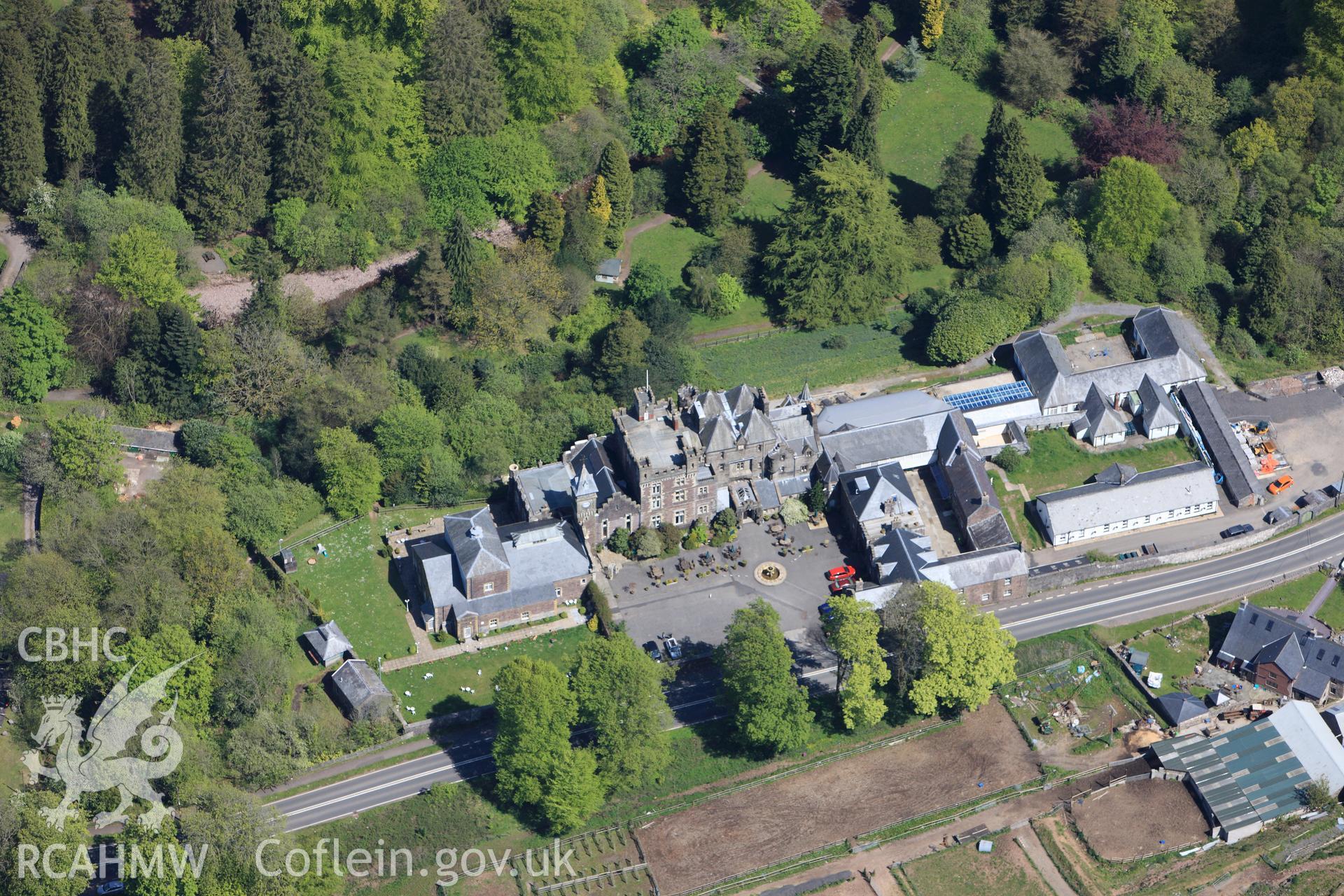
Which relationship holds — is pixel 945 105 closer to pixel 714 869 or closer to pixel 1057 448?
pixel 1057 448

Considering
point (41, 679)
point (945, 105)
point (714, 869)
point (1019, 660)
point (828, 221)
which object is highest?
point (945, 105)

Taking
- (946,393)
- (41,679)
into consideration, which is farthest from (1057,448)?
(41,679)

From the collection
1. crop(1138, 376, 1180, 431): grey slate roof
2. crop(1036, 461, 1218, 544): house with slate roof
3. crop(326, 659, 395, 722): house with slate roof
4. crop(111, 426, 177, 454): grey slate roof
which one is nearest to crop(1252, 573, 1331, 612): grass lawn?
crop(1036, 461, 1218, 544): house with slate roof

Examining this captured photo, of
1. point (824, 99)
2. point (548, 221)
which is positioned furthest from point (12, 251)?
point (824, 99)

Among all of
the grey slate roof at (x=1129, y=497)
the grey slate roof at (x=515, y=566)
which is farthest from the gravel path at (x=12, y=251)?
the grey slate roof at (x=1129, y=497)

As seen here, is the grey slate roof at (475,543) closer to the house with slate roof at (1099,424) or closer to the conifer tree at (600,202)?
the conifer tree at (600,202)

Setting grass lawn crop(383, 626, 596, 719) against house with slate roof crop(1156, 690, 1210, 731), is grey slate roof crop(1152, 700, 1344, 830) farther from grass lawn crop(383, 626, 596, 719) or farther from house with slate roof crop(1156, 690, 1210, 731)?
grass lawn crop(383, 626, 596, 719)
